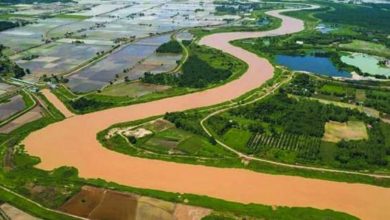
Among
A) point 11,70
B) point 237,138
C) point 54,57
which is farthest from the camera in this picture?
point 54,57

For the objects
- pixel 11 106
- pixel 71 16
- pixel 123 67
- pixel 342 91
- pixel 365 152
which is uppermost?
pixel 71 16

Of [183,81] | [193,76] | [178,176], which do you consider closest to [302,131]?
[178,176]

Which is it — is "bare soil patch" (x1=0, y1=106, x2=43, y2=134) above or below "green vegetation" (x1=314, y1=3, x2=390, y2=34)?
above

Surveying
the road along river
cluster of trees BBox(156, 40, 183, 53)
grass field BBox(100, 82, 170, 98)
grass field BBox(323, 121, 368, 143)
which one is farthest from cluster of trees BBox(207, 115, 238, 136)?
cluster of trees BBox(156, 40, 183, 53)

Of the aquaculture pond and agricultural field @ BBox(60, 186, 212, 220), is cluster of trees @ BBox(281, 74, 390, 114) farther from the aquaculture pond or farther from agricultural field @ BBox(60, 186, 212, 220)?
agricultural field @ BBox(60, 186, 212, 220)

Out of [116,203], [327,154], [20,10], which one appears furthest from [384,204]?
[20,10]

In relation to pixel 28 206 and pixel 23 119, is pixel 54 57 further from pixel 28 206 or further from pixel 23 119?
pixel 28 206
